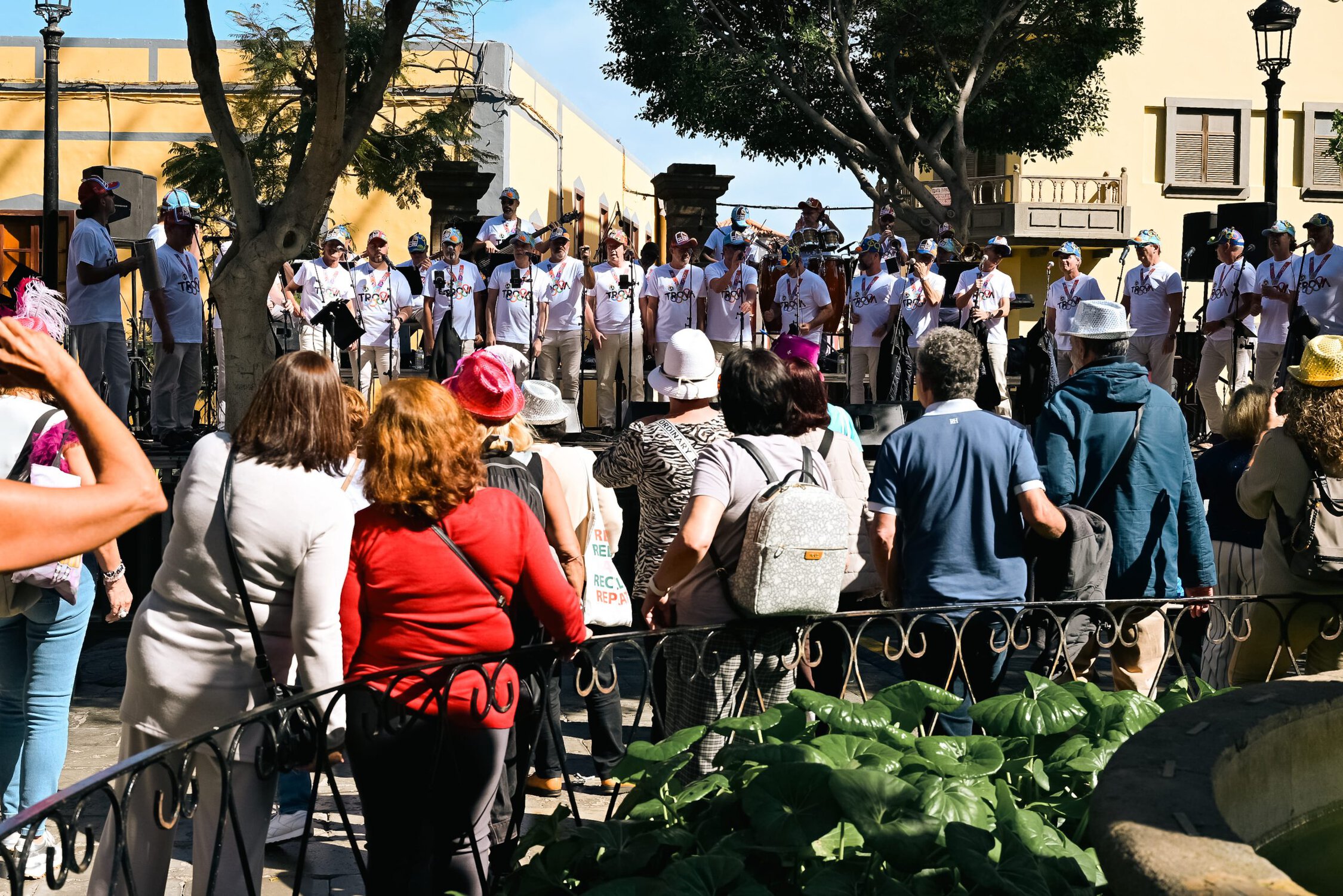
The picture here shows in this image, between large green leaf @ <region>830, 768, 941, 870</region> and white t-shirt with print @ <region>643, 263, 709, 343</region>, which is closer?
Result: large green leaf @ <region>830, 768, 941, 870</region>

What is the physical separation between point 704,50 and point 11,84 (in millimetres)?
13055

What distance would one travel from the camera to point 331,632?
12.0ft

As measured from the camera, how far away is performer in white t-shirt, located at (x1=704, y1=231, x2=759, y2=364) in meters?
13.5

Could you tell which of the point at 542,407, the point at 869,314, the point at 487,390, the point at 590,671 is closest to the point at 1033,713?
the point at 590,671

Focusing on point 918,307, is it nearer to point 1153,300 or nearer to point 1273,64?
point 1153,300

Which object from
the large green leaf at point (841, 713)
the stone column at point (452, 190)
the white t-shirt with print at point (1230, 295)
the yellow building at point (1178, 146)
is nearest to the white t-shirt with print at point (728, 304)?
the white t-shirt with print at point (1230, 295)

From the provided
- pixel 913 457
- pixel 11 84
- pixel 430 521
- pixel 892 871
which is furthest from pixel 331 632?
pixel 11 84

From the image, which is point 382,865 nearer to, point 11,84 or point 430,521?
point 430,521

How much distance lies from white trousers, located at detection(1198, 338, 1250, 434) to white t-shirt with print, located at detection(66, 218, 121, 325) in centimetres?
936

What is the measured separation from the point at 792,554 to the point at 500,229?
38.6 feet

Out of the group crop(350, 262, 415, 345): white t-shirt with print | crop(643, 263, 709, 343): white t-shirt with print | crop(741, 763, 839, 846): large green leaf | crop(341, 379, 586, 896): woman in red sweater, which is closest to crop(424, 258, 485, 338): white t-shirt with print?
crop(350, 262, 415, 345): white t-shirt with print

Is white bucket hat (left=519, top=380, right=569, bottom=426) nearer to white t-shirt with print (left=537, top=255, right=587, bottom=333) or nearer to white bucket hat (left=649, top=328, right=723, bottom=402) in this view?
white bucket hat (left=649, top=328, right=723, bottom=402)

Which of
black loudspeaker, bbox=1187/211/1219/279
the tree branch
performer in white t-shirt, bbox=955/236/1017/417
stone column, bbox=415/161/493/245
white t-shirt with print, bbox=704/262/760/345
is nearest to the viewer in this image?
the tree branch

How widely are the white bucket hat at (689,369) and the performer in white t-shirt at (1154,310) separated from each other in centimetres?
973
